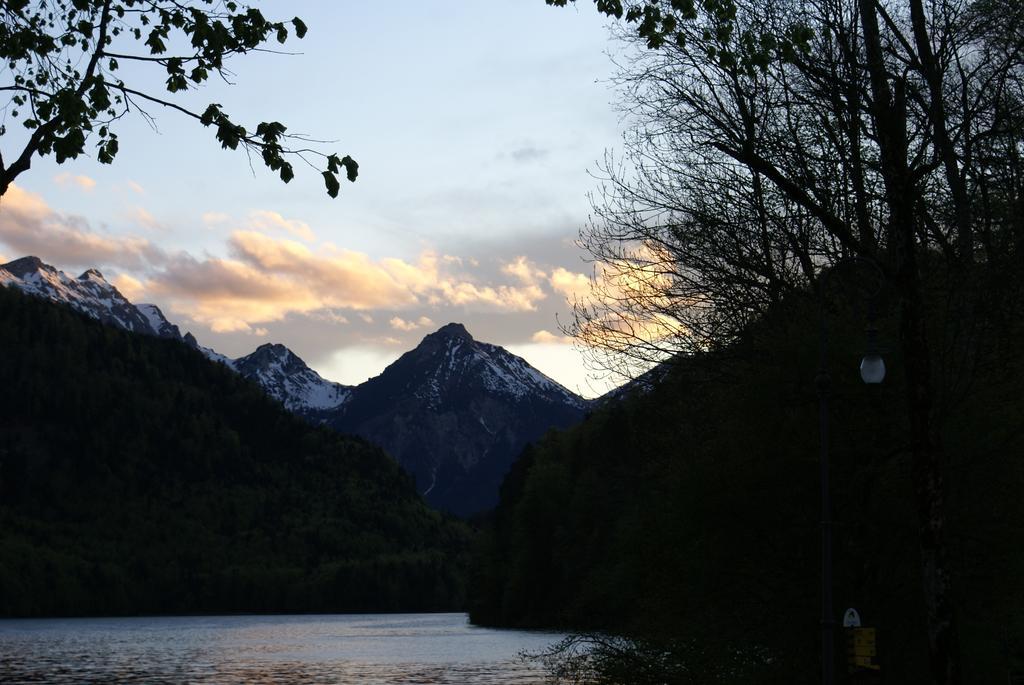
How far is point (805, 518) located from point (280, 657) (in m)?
83.9

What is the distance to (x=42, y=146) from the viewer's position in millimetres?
14469

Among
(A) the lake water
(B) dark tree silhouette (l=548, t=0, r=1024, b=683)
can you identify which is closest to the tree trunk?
(B) dark tree silhouette (l=548, t=0, r=1024, b=683)

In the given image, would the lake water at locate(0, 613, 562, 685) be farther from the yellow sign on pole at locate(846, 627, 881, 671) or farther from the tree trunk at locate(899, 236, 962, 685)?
the tree trunk at locate(899, 236, 962, 685)

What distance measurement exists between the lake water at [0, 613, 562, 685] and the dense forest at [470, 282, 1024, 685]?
2365cm

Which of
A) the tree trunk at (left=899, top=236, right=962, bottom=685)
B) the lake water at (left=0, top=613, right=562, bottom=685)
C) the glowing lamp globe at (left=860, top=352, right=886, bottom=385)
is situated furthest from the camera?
the lake water at (left=0, top=613, right=562, bottom=685)

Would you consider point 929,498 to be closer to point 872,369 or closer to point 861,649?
point 872,369

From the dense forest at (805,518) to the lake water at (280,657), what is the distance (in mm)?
23653

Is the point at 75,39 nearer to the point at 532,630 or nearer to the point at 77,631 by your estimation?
the point at 532,630

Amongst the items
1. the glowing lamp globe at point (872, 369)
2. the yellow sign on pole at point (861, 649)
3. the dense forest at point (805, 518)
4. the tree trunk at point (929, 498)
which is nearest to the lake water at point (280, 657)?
the dense forest at point (805, 518)

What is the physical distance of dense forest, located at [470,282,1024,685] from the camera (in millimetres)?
25328

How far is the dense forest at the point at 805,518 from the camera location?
2533 centimetres

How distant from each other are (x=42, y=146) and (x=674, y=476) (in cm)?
1672

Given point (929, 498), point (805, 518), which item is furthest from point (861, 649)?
point (805, 518)

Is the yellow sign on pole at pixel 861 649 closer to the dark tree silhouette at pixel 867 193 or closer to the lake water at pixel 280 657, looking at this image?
the dark tree silhouette at pixel 867 193
